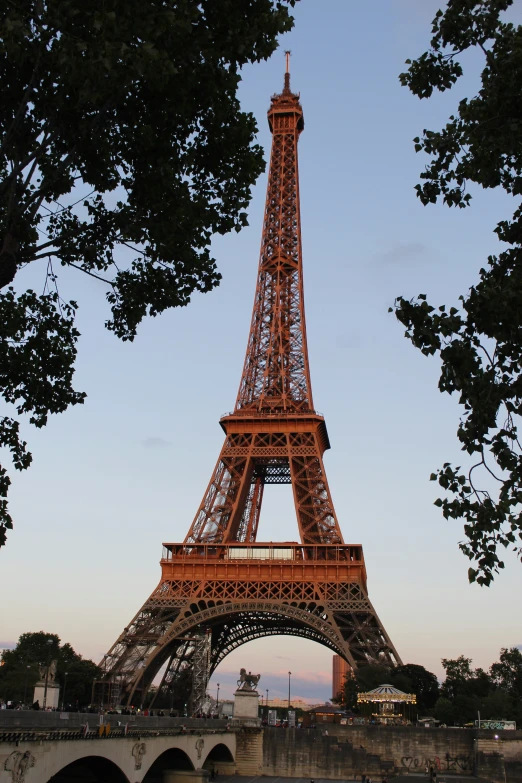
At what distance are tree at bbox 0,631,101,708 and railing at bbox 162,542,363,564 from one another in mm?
16704

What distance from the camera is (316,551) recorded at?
55344mm

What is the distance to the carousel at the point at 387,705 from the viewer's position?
47406 mm

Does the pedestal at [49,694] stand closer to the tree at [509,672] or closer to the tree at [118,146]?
the tree at [118,146]

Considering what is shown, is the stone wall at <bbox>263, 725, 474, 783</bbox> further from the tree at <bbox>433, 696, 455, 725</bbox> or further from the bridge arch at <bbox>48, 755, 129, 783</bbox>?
the bridge arch at <bbox>48, 755, 129, 783</bbox>

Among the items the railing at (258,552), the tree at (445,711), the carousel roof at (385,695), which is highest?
the railing at (258,552)

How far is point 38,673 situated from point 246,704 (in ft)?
88.3

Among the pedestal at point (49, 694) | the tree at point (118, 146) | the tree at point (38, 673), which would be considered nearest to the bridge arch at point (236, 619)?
the pedestal at point (49, 694)

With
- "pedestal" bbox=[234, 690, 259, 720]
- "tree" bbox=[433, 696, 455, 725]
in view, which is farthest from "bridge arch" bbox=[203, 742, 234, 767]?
"tree" bbox=[433, 696, 455, 725]

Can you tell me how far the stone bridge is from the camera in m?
18.4

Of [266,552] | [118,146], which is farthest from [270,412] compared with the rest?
[118,146]

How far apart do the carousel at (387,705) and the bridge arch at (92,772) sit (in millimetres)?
21492

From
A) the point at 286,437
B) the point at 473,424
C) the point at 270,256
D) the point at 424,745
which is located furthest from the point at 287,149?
the point at 473,424

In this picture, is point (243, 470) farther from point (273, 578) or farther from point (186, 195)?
point (186, 195)

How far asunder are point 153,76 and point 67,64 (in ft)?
4.10
